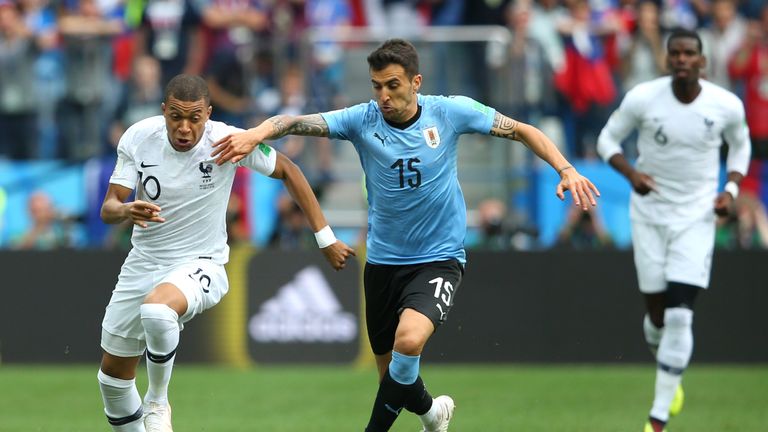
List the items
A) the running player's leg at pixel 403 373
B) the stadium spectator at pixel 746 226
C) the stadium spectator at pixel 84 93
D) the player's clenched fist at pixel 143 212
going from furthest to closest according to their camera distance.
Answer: the stadium spectator at pixel 84 93 < the stadium spectator at pixel 746 226 < the running player's leg at pixel 403 373 < the player's clenched fist at pixel 143 212

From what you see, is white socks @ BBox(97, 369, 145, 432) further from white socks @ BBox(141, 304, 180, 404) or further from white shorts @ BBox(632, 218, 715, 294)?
white shorts @ BBox(632, 218, 715, 294)

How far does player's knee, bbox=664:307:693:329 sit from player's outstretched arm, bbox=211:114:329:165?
3.45 m

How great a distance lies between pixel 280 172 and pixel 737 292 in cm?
816

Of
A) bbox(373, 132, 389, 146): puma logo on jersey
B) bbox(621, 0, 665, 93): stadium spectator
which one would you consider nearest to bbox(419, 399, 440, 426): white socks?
bbox(373, 132, 389, 146): puma logo on jersey

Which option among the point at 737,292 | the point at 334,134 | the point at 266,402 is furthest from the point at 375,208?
the point at 737,292

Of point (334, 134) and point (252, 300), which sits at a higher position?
point (334, 134)

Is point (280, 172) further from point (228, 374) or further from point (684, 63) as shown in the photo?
point (228, 374)

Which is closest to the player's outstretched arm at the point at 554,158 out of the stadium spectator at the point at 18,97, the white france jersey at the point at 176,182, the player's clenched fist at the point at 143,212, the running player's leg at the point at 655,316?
the white france jersey at the point at 176,182

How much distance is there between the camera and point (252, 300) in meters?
16.1

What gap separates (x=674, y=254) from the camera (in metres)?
11.1

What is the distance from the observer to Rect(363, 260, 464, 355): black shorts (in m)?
8.97

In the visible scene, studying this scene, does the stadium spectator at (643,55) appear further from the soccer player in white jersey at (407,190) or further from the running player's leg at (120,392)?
the running player's leg at (120,392)

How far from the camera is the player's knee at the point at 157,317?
338 inches

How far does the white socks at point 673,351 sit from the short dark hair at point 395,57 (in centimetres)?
334
